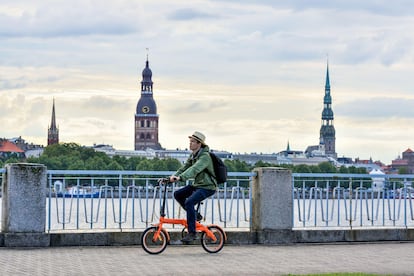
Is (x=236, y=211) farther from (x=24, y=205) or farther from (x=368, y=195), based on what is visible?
(x=24, y=205)

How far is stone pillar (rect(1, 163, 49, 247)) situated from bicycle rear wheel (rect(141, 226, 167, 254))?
5.66 feet

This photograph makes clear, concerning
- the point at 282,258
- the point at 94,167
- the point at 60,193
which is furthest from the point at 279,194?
the point at 94,167

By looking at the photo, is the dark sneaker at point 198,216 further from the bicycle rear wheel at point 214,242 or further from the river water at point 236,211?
the river water at point 236,211

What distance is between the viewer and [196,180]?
15914 millimetres

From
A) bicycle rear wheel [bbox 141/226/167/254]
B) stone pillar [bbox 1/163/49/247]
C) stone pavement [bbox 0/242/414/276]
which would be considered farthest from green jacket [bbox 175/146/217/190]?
stone pillar [bbox 1/163/49/247]

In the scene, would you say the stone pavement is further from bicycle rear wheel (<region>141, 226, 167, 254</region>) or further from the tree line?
the tree line

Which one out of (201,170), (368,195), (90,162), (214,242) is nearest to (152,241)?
(214,242)

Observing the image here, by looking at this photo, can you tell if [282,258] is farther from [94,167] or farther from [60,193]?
[94,167]

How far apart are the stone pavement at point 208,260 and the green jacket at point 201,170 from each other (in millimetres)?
1007

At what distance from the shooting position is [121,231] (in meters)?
16.9

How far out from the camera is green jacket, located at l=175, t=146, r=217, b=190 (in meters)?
15.7

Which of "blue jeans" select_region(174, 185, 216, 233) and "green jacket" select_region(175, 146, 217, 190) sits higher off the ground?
"green jacket" select_region(175, 146, 217, 190)

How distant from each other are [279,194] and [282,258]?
2470 mm

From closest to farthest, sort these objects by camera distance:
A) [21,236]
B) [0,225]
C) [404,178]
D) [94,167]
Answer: [21,236], [0,225], [404,178], [94,167]
